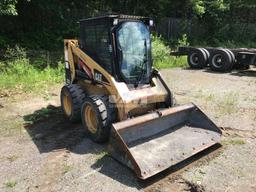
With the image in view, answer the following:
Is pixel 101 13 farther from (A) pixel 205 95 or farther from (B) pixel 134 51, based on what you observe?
(B) pixel 134 51

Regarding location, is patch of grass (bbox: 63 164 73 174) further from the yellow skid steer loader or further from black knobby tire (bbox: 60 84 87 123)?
black knobby tire (bbox: 60 84 87 123)

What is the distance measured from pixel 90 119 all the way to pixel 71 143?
0.55 m

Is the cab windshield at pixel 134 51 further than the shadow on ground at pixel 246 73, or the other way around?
the shadow on ground at pixel 246 73

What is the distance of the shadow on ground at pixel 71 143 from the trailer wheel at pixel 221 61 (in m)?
7.64

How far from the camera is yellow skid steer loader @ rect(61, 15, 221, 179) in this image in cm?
536

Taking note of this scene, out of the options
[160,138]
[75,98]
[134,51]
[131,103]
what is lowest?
[160,138]

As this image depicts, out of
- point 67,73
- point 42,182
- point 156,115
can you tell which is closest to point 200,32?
point 67,73

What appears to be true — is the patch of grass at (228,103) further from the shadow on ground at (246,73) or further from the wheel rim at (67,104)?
the shadow on ground at (246,73)

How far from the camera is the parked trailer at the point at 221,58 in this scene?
13.4 meters

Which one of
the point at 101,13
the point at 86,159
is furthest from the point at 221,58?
the point at 86,159

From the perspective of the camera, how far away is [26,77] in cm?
1110

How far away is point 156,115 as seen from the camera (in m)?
5.69

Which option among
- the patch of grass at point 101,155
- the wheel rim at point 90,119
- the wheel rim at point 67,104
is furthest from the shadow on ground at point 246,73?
the patch of grass at point 101,155

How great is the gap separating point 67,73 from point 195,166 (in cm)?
388
